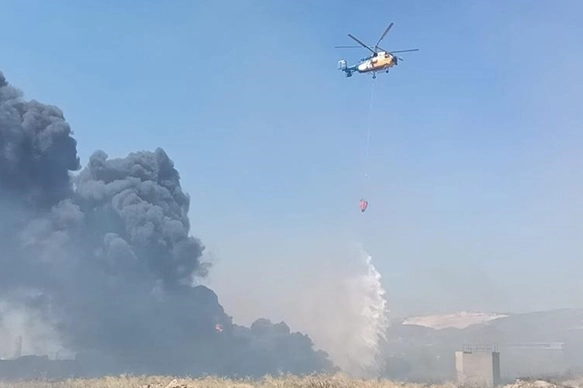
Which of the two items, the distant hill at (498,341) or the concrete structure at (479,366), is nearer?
the concrete structure at (479,366)

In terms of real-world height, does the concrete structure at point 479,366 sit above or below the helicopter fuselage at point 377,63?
below

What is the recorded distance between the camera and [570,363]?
10900 centimetres

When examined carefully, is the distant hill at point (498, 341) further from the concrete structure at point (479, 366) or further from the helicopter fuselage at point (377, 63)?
the helicopter fuselage at point (377, 63)

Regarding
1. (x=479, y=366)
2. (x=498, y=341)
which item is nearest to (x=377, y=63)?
(x=479, y=366)

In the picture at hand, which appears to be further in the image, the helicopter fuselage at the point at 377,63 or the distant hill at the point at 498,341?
the distant hill at the point at 498,341

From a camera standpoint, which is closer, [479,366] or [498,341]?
[479,366]

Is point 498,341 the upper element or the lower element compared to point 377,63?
lower

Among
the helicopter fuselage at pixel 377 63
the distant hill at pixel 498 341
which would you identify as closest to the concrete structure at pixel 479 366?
the distant hill at pixel 498 341

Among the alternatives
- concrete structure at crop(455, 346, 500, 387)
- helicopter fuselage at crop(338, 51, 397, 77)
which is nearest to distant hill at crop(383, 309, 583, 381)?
concrete structure at crop(455, 346, 500, 387)

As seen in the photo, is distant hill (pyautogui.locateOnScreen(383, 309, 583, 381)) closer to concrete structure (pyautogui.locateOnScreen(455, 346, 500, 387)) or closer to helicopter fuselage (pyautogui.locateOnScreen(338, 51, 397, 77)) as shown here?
concrete structure (pyautogui.locateOnScreen(455, 346, 500, 387))

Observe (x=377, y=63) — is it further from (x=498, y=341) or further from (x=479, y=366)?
(x=498, y=341)

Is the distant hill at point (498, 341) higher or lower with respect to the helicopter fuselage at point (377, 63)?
lower

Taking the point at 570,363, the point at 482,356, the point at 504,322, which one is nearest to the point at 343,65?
the point at 482,356

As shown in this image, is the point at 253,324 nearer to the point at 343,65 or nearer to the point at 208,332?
the point at 208,332
